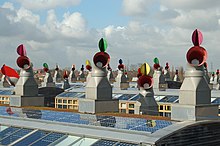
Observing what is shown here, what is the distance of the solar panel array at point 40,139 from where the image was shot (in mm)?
15296

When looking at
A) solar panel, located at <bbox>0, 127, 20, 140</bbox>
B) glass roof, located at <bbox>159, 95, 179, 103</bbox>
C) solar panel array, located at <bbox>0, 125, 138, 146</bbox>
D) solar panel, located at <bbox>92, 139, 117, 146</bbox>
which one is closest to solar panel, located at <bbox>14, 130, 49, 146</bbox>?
solar panel array, located at <bbox>0, 125, 138, 146</bbox>

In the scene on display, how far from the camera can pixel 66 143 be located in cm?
1573

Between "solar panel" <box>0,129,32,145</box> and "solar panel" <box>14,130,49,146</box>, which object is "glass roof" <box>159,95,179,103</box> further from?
"solar panel" <box>14,130,49,146</box>

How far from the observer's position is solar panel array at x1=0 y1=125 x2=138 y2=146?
602 inches

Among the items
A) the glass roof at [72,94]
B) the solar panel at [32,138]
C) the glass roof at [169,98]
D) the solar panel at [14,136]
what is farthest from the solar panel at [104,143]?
the glass roof at [72,94]

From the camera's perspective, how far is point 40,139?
1672 cm

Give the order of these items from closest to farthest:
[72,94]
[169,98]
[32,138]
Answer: [32,138] < [169,98] < [72,94]

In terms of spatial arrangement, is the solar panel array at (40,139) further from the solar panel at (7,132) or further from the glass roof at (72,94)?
the glass roof at (72,94)

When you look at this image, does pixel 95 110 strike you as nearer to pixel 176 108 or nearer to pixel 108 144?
pixel 176 108

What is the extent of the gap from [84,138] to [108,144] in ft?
5.12

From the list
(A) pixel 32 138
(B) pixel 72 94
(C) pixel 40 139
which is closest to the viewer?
(C) pixel 40 139

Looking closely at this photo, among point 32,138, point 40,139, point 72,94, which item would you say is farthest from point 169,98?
point 40,139

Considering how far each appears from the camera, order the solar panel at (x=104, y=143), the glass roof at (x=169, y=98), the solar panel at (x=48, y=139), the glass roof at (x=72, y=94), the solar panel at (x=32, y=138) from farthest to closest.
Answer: the glass roof at (x=72, y=94) < the glass roof at (x=169, y=98) < the solar panel at (x=32, y=138) < the solar panel at (x=48, y=139) < the solar panel at (x=104, y=143)

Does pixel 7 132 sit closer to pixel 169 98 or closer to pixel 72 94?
pixel 169 98
